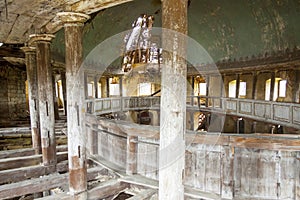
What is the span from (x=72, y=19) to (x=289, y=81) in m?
11.0

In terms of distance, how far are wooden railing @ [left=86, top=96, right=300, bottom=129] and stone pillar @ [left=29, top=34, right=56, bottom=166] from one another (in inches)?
218

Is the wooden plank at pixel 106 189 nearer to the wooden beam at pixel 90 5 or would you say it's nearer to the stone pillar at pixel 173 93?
the stone pillar at pixel 173 93

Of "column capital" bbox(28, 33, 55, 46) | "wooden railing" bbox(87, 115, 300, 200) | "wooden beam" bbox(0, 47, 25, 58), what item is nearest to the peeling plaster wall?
"wooden beam" bbox(0, 47, 25, 58)

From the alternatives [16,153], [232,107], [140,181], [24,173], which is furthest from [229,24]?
[24,173]

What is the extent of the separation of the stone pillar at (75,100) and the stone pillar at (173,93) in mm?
1935

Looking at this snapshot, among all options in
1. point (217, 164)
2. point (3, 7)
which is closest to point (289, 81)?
point (217, 164)

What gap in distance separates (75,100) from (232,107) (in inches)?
447

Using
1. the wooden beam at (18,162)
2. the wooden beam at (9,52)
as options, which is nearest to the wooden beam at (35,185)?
the wooden beam at (18,162)

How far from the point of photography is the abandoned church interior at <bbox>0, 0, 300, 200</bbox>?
9.89ft

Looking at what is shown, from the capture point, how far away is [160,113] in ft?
9.73

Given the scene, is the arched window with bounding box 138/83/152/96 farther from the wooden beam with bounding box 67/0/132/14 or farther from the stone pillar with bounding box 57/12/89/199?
the wooden beam with bounding box 67/0/132/14

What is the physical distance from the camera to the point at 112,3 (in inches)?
146

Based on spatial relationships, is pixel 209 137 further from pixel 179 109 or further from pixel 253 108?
pixel 253 108

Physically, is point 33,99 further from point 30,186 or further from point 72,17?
point 72,17
